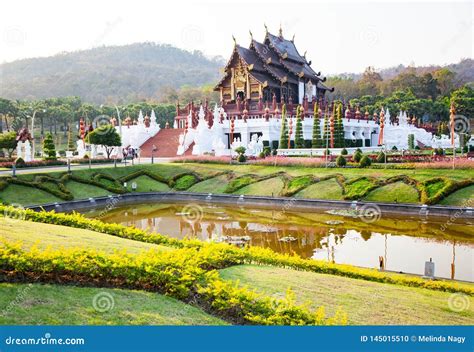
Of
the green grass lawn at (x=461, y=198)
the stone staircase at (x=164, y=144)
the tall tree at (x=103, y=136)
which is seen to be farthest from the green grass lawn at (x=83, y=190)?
the green grass lawn at (x=461, y=198)

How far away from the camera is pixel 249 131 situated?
40.9m

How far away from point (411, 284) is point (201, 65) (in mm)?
183993

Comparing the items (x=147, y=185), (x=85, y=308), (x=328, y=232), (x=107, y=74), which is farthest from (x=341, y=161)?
(x=107, y=74)

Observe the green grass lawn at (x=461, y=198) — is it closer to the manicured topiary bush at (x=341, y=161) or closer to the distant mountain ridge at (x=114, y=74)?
the manicured topiary bush at (x=341, y=161)

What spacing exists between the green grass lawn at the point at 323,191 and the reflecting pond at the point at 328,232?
6.33ft

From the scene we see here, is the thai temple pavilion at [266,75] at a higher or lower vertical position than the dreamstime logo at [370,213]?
higher

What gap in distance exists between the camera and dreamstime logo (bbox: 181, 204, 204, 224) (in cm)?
2247

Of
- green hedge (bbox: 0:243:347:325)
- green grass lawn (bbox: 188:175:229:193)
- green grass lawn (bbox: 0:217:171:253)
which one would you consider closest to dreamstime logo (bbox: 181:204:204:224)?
green grass lawn (bbox: 188:175:229:193)

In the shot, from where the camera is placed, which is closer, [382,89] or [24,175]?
[24,175]

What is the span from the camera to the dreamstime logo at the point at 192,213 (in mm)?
22469

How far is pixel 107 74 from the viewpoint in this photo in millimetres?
124812

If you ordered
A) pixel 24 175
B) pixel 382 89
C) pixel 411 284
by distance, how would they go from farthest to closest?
pixel 382 89 → pixel 24 175 → pixel 411 284
